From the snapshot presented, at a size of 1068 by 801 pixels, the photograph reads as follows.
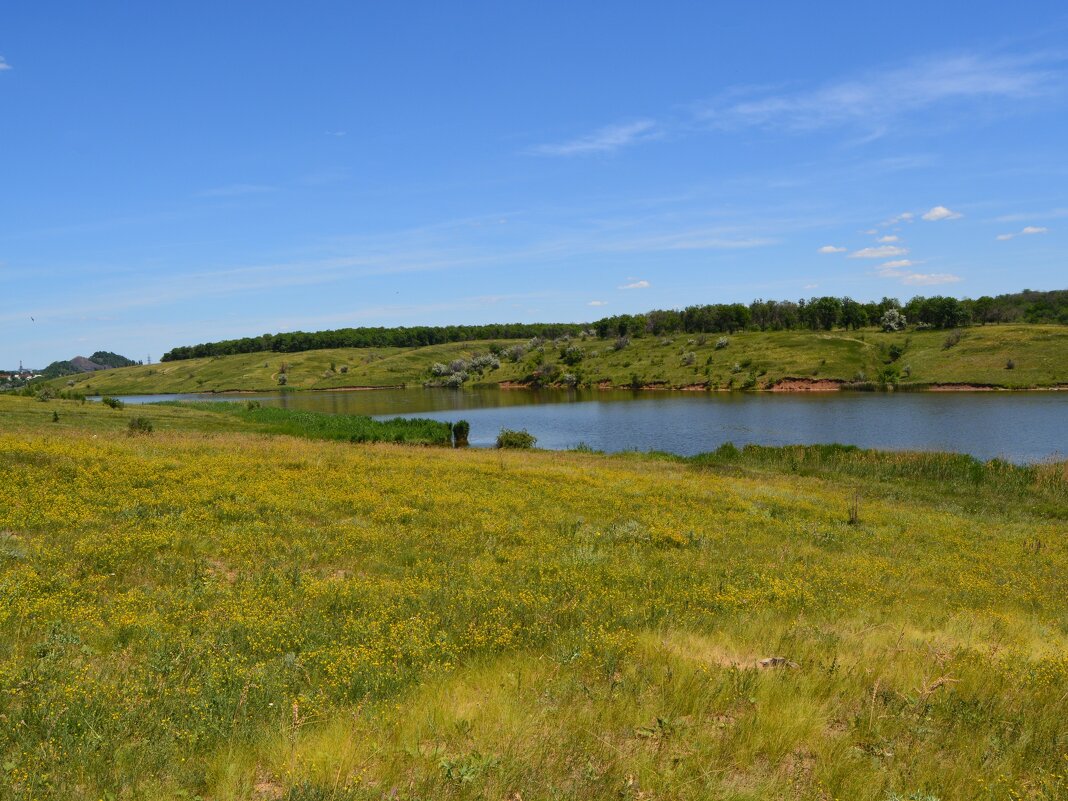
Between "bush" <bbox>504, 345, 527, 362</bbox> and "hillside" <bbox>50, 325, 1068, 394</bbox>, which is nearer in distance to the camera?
"hillside" <bbox>50, 325, 1068, 394</bbox>

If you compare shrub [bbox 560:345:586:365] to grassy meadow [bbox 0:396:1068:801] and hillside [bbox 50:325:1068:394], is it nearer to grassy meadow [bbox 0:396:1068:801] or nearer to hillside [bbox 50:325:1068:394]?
hillside [bbox 50:325:1068:394]

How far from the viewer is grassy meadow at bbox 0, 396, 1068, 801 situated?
17.7 feet

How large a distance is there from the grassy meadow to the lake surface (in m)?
36.1

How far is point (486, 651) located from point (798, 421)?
67.2 metres

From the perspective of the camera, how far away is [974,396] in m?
91.3

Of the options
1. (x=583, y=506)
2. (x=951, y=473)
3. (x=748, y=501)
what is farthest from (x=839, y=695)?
(x=951, y=473)

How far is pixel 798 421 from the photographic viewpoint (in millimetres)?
68562

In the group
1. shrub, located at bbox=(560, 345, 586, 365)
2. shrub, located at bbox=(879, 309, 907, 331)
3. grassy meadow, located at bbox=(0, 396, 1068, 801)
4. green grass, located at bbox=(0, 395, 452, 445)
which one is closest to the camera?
grassy meadow, located at bbox=(0, 396, 1068, 801)

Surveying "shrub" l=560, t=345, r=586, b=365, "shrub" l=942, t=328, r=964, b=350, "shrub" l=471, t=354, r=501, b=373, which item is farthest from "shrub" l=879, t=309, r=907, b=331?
"shrub" l=471, t=354, r=501, b=373

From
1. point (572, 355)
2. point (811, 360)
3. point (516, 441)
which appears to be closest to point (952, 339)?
point (811, 360)

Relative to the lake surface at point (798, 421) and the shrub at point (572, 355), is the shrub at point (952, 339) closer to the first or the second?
the lake surface at point (798, 421)

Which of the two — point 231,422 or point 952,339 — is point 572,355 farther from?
point 231,422

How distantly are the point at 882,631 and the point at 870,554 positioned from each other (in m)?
8.34

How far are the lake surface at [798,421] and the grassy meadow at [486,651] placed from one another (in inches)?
1423
